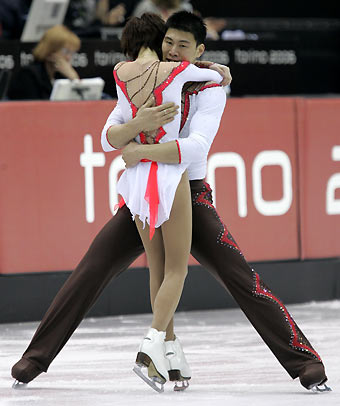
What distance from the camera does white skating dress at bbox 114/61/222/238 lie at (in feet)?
14.0

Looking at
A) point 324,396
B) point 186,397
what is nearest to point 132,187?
point 186,397

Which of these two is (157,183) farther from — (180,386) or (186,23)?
(180,386)

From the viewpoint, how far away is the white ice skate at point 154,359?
426 centimetres

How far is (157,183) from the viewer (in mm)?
4316

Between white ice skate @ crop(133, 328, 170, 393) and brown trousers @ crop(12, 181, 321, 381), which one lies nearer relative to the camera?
white ice skate @ crop(133, 328, 170, 393)

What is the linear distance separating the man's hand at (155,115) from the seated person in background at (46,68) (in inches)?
158

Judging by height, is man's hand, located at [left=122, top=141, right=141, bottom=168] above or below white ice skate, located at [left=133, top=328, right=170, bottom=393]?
above

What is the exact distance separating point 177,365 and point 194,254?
493 millimetres

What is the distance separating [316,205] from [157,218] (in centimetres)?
312

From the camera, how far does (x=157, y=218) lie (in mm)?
4297

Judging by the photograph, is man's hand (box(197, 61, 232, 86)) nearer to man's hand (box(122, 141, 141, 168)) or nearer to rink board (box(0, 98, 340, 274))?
man's hand (box(122, 141, 141, 168))

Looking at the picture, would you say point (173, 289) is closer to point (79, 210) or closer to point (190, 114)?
point (190, 114)


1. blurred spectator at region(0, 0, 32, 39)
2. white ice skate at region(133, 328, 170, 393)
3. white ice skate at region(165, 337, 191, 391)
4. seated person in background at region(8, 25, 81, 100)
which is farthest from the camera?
blurred spectator at region(0, 0, 32, 39)

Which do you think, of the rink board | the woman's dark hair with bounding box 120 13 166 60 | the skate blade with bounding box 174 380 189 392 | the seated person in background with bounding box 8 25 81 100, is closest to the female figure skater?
the woman's dark hair with bounding box 120 13 166 60
